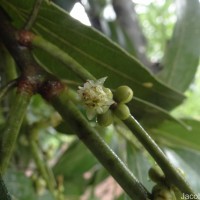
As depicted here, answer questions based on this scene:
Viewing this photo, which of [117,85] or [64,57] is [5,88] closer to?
[64,57]

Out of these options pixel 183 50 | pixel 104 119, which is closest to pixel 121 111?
pixel 104 119

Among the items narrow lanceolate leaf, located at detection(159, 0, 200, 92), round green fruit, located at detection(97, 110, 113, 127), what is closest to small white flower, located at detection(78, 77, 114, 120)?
round green fruit, located at detection(97, 110, 113, 127)

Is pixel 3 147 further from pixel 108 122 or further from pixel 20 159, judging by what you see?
pixel 20 159

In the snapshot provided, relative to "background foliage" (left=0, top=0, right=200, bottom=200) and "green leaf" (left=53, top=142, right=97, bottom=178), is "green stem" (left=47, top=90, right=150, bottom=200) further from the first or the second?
"green leaf" (left=53, top=142, right=97, bottom=178)

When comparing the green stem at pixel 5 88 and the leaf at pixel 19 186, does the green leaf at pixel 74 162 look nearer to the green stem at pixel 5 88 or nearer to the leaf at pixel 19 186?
the leaf at pixel 19 186

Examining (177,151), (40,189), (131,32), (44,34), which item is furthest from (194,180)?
(131,32)
